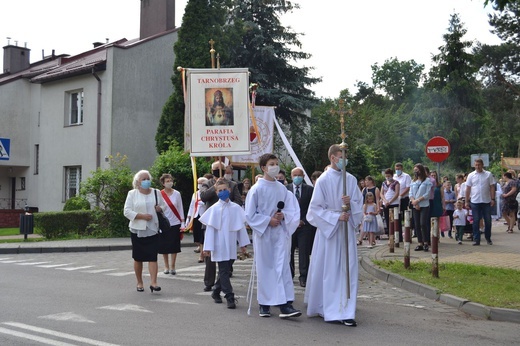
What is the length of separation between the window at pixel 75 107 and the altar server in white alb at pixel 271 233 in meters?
25.7

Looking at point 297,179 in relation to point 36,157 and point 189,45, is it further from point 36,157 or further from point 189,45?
point 36,157

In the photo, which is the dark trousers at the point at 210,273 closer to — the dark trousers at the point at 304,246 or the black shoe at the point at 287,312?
the dark trousers at the point at 304,246

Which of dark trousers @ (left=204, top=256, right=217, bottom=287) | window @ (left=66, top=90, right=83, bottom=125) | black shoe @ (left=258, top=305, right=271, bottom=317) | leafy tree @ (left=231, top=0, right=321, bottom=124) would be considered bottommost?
black shoe @ (left=258, top=305, right=271, bottom=317)

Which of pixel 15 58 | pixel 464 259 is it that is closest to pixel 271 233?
pixel 464 259

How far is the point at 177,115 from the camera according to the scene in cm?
2805

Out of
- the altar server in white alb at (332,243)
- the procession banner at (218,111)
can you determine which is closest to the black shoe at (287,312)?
the altar server in white alb at (332,243)

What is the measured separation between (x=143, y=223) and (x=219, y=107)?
12.6ft

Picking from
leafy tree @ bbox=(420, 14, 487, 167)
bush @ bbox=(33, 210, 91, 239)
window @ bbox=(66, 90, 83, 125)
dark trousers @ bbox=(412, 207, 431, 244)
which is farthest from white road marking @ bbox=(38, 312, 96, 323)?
leafy tree @ bbox=(420, 14, 487, 167)

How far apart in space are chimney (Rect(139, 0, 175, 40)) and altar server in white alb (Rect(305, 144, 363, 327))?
27856 mm

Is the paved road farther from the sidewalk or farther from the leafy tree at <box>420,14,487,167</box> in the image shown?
the leafy tree at <box>420,14,487,167</box>

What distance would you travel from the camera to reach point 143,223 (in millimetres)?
9805

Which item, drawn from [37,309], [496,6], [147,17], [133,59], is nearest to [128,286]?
[37,309]

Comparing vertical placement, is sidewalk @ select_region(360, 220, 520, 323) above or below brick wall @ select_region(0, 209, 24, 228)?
below

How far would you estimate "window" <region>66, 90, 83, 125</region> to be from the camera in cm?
3231
